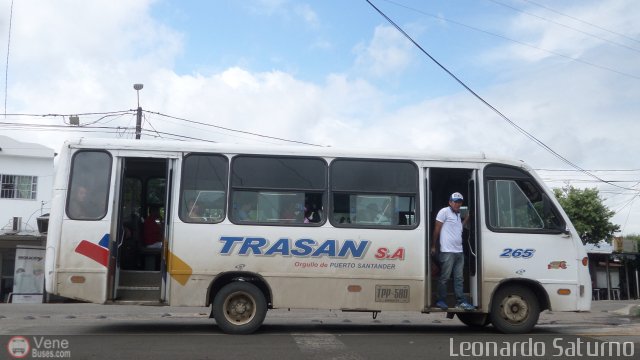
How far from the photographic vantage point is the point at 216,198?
8.95 meters

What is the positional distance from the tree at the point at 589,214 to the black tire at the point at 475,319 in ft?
81.7

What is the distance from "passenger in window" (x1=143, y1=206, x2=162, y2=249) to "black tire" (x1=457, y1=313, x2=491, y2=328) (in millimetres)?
5171

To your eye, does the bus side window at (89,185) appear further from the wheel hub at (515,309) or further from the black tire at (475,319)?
the wheel hub at (515,309)

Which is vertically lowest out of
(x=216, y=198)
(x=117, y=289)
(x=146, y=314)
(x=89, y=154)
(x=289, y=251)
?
(x=146, y=314)

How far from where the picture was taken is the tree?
32906 mm

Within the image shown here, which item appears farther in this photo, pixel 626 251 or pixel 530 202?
pixel 626 251

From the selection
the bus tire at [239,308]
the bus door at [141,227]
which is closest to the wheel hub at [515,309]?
the bus tire at [239,308]

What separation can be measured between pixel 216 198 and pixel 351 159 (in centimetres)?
214

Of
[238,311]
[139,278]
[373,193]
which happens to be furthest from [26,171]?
[373,193]

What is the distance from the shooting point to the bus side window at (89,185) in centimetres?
878

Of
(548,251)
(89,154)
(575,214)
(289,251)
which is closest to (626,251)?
(575,214)

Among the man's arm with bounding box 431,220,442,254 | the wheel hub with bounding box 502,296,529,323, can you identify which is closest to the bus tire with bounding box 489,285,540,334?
the wheel hub with bounding box 502,296,529,323

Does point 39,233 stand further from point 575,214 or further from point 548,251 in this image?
point 575,214

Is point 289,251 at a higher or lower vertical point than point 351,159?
lower
